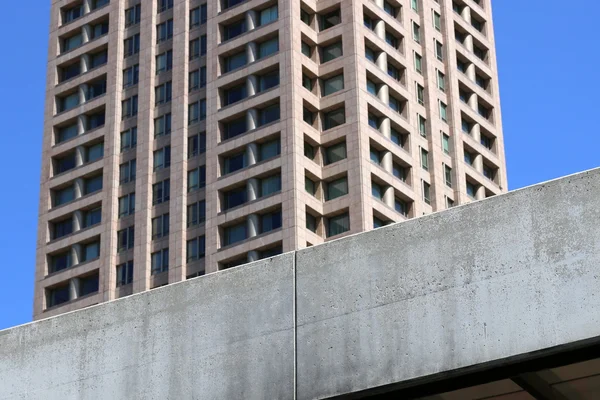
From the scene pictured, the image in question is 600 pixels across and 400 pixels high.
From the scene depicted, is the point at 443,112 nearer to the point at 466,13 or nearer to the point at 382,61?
the point at 382,61

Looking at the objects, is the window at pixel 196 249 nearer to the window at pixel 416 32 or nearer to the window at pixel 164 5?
the window at pixel 164 5

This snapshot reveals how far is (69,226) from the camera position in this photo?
3179 inches

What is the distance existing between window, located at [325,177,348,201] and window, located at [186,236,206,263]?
7613 millimetres

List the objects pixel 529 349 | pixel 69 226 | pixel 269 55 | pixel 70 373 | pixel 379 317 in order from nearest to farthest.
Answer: pixel 529 349, pixel 379 317, pixel 70 373, pixel 269 55, pixel 69 226

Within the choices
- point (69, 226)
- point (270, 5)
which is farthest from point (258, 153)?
point (69, 226)

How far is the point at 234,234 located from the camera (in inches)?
2803

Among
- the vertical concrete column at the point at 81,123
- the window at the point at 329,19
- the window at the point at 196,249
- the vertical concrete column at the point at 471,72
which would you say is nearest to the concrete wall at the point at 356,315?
the window at the point at 196,249

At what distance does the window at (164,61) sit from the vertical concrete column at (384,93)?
45.2 feet

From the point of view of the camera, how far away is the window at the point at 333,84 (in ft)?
241

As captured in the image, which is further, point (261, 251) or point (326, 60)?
point (326, 60)

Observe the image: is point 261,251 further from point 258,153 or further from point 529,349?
point 529,349

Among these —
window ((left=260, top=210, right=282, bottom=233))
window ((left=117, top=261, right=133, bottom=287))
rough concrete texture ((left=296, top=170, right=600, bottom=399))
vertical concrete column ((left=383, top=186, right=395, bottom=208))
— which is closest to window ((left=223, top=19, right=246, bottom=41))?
window ((left=260, top=210, right=282, bottom=233))

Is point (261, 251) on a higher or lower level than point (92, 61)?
lower

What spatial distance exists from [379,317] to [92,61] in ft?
249
